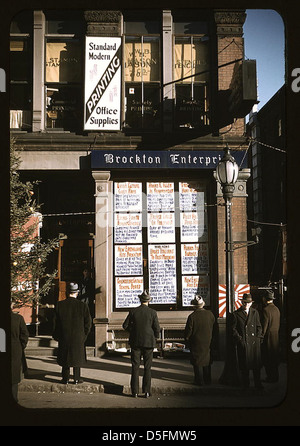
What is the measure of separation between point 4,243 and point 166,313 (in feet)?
30.6

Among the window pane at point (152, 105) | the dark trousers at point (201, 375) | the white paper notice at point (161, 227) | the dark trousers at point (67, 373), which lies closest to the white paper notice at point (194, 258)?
the white paper notice at point (161, 227)

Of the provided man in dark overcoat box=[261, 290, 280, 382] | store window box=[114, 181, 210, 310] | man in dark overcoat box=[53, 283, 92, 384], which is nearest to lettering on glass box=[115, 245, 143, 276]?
store window box=[114, 181, 210, 310]

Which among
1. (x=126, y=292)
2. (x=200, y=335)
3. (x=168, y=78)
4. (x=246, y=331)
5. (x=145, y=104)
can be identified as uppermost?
(x=168, y=78)

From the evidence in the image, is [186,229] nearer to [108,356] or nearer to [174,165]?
[174,165]

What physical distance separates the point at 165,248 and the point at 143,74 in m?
4.01

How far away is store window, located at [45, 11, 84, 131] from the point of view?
11.8m

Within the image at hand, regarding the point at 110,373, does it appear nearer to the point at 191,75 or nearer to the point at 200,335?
the point at 200,335

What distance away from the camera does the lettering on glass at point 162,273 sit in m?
11.5

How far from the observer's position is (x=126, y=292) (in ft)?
38.4

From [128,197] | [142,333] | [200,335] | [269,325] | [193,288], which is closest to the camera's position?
[142,333]

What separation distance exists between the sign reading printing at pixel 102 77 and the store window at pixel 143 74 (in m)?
0.37

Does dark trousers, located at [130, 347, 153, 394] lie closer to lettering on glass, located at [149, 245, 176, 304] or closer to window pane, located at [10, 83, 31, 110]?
lettering on glass, located at [149, 245, 176, 304]

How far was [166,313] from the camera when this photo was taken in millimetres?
11523

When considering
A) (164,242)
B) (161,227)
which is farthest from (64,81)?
(164,242)
